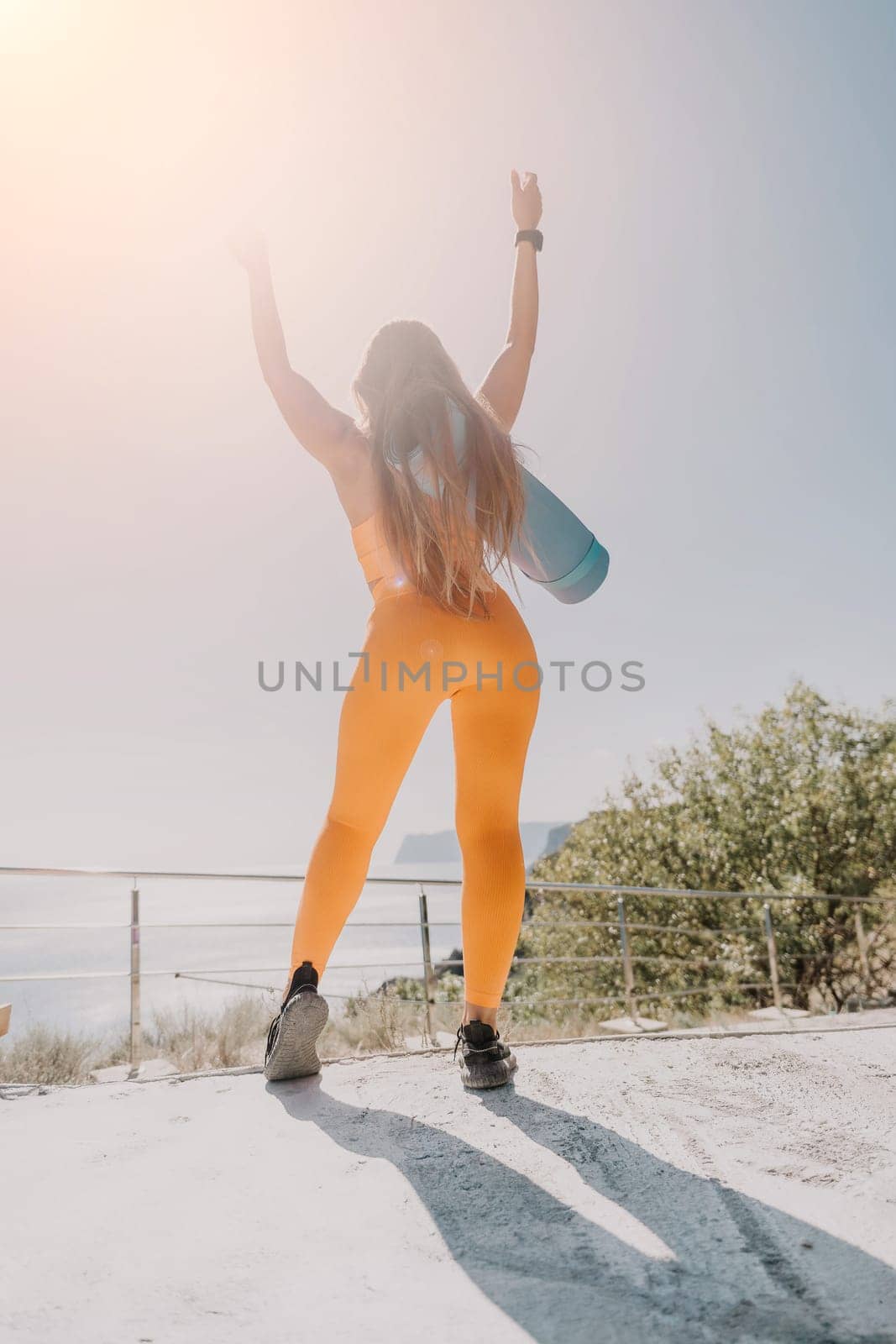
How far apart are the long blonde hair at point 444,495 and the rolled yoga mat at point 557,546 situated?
40 mm

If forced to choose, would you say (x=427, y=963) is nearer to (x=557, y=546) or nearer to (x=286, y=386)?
(x=557, y=546)

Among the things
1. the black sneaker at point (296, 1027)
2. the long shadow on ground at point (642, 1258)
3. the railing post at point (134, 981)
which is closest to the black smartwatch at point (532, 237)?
the black sneaker at point (296, 1027)

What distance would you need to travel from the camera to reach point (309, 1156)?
1.13 m

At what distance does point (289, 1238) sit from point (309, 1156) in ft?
0.92

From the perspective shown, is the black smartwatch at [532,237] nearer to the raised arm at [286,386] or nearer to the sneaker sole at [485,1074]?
the raised arm at [286,386]

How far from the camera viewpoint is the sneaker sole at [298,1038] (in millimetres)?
1525

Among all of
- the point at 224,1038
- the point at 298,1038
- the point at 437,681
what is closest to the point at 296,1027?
the point at 298,1038

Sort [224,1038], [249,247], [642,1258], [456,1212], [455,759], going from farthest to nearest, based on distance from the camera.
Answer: [224,1038]
[249,247]
[455,759]
[456,1212]
[642,1258]

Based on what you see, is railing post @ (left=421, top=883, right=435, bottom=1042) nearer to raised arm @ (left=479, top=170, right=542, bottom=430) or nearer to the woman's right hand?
raised arm @ (left=479, top=170, right=542, bottom=430)

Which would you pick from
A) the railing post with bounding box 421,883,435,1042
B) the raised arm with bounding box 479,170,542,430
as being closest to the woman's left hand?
the raised arm with bounding box 479,170,542,430

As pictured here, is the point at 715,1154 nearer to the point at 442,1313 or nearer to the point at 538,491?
the point at 442,1313

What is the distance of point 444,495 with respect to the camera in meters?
1.61

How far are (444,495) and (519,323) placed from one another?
72cm

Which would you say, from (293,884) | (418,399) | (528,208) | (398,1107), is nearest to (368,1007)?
(293,884)
